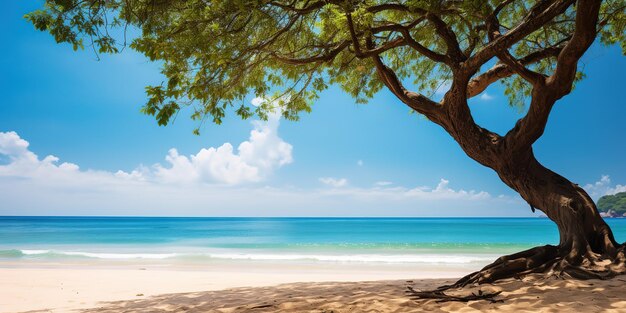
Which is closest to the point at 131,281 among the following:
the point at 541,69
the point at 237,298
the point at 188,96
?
the point at 237,298

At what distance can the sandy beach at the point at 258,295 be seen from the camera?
390 cm

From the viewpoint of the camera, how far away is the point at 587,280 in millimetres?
4316

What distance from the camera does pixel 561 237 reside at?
5.23 metres

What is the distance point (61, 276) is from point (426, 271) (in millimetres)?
9511

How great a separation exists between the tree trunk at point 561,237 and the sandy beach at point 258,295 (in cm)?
30

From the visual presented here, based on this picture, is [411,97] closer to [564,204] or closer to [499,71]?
[499,71]

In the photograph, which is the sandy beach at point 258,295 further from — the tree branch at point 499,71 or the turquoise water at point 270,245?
the turquoise water at point 270,245

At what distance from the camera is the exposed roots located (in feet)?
14.4

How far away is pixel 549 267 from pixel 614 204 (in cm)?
8797

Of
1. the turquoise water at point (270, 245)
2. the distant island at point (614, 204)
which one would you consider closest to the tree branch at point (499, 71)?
the turquoise water at point (270, 245)

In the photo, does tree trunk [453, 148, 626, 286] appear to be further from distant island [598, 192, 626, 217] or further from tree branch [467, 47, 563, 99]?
distant island [598, 192, 626, 217]

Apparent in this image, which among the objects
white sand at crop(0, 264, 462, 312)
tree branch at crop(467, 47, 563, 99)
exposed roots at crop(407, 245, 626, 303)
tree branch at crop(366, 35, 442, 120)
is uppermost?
tree branch at crop(467, 47, 563, 99)

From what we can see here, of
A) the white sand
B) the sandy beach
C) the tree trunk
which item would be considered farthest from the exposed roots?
the white sand

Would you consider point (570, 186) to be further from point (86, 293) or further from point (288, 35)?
point (86, 293)
